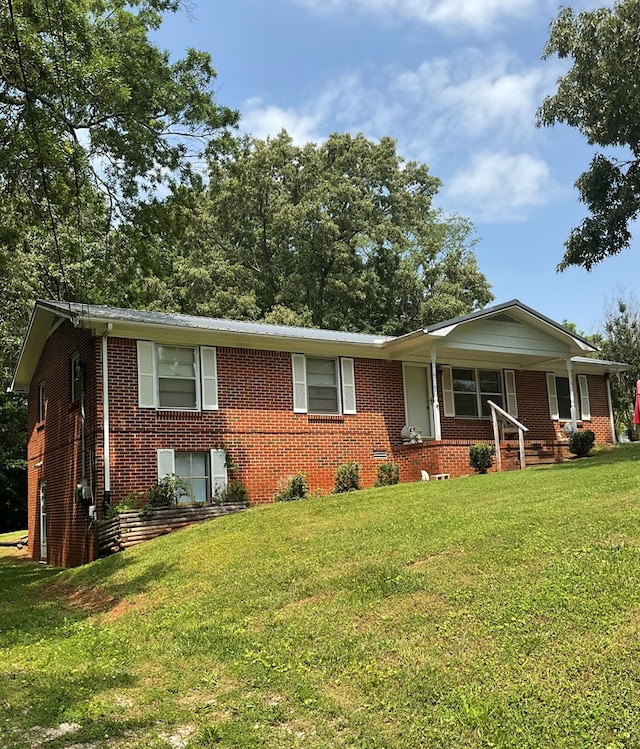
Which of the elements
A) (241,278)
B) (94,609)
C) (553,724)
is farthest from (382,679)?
(241,278)

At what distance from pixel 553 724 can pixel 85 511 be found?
11.2 meters

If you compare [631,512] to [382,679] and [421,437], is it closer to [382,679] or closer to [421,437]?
[382,679]

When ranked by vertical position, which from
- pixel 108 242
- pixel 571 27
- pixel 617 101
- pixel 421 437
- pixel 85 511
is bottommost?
pixel 85 511

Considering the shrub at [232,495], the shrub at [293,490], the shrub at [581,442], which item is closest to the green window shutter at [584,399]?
the shrub at [581,442]

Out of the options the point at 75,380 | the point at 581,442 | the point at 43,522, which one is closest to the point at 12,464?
the point at 43,522

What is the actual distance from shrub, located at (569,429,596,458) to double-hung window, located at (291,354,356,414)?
5311 mm

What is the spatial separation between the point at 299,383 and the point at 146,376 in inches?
138

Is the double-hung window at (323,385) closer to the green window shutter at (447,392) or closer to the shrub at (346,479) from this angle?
the shrub at (346,479)

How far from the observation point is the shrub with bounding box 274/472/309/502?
14398mm

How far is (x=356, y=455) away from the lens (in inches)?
645

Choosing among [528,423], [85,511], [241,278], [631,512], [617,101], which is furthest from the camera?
[241,278]

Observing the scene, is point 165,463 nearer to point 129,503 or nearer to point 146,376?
point 129,503

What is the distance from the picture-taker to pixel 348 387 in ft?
54.3

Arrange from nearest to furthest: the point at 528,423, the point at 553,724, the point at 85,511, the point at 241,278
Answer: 1. the point at 553,724
2. the point at 85,511
3. the point at 528,423
4. the point at 241,278
